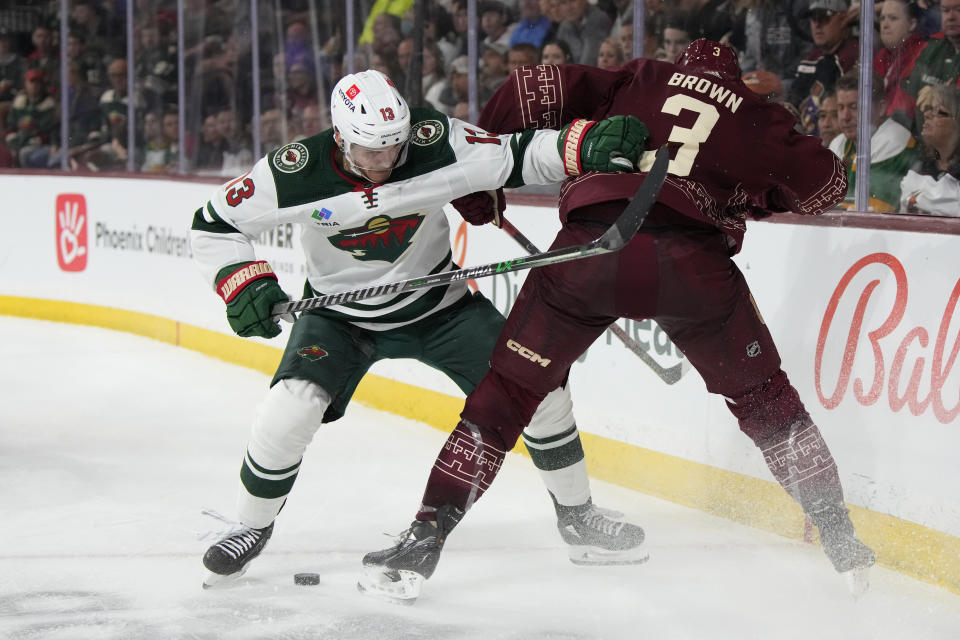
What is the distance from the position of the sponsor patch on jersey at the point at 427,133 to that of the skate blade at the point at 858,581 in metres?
1.36

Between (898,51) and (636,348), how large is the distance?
1.05 m

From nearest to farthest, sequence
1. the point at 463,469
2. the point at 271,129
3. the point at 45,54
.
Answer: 1. the point at 463,469
2. the point at 271,129
3. the point at 45,54

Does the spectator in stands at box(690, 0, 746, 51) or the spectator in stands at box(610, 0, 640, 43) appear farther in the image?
the spectator in stands at box(610, 0, 640, 43)

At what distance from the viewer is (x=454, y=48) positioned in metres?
4.95

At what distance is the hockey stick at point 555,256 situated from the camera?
2.41m

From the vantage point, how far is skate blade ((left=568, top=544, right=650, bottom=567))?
304 cm

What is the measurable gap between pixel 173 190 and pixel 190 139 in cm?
45

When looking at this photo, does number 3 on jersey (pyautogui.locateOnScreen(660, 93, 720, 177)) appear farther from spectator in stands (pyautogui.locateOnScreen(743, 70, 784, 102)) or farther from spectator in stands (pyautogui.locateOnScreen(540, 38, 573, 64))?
spectator in stands (pyautogui.locateOnScreen(540, 38, 573, 64))

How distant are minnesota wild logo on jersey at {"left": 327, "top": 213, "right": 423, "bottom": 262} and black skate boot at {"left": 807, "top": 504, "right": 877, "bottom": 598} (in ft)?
3.69

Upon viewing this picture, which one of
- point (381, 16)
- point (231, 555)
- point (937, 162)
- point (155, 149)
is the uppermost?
point (381, 16)

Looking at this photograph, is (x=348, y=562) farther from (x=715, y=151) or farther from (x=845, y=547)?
(x=715, y=151)

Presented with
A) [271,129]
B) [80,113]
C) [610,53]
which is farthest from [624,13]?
[80,113]

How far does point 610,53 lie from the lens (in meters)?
4.19

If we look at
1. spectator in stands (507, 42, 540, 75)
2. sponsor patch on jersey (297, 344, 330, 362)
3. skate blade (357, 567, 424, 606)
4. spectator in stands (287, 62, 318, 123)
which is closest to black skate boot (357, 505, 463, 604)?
skate blade (357, 567, 424, 606)
